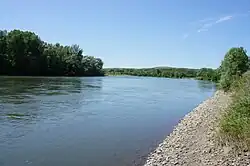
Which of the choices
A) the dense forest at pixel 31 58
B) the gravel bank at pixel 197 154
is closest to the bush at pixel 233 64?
the gravel bank at pixel 197 154

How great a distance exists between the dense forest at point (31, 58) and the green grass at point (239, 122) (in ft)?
288

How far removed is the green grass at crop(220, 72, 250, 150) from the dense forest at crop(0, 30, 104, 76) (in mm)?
87761

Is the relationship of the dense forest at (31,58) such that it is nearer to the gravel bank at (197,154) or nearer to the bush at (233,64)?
the bush at (233,64)

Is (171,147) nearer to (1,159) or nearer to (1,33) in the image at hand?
(1,159)

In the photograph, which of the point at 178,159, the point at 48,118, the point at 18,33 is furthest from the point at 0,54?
the point at 178,159

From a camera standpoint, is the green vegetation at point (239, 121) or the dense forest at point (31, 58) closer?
the green vegetation at point (239, 121)

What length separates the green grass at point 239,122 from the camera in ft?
31.2

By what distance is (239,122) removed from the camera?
977cm

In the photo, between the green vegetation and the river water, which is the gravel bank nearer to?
the green vegetation

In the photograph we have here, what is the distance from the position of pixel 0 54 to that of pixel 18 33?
31.5 feet

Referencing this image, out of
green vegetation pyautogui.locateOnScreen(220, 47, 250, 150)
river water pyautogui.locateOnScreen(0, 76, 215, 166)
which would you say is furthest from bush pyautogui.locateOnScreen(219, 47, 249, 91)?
green vegetation pyautogui.locateOnScreen(220, 47, 250, 150)

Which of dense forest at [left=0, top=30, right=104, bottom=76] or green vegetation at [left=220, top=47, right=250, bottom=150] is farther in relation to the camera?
dense forest at [left=0, top=30, right=104, bottom=76]

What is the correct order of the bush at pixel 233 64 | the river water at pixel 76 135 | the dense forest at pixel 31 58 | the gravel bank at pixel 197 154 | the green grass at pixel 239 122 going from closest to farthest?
the gravel bank at pixel 197 154
the green grass at pixel 239 122
the river water at pixel 76 135
the bush at pixel 233 64
the dense forest at pixel 31 58

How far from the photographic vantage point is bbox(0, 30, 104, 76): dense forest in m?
91.3
